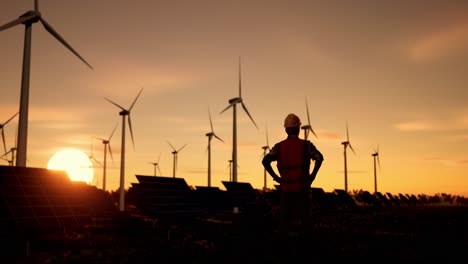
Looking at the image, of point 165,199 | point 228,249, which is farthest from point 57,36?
point 228,249

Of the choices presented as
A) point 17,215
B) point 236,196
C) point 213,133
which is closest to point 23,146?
point 236,196

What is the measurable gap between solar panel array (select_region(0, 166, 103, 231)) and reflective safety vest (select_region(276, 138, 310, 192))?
6.29 meters

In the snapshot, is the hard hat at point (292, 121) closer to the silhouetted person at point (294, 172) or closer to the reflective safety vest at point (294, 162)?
the silhouetted person at point (294, 172)

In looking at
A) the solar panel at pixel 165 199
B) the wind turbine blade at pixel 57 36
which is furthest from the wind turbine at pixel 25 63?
the solar panel at pixel 165 199

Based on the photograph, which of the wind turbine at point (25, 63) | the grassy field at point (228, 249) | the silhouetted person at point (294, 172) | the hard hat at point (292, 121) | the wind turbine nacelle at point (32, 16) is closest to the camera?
the silhouetted person at point (294, 172)

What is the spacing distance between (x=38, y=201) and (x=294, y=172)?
23.9ft

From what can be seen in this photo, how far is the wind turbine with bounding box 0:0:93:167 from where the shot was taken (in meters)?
24.3

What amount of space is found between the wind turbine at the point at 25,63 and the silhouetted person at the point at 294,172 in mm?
18455

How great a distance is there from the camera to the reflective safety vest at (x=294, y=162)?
8.55 meters

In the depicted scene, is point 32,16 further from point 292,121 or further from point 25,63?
point 292,121

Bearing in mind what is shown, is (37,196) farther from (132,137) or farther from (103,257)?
(132,137)

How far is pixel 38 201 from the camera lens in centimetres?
1233

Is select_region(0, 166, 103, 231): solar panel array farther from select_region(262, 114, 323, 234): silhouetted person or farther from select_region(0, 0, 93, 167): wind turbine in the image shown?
select_region(0, 0, 93, 167): wind turbine

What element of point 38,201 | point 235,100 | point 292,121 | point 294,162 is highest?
point 235,100
